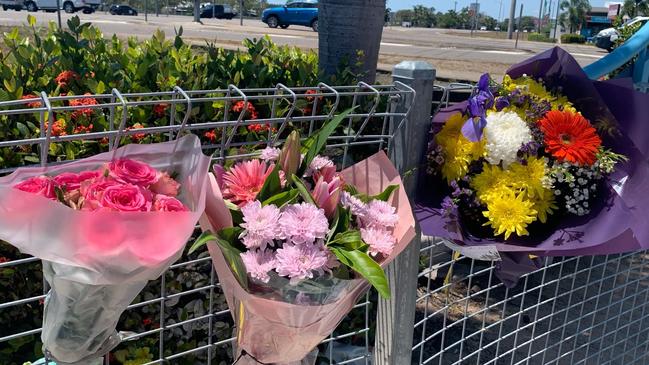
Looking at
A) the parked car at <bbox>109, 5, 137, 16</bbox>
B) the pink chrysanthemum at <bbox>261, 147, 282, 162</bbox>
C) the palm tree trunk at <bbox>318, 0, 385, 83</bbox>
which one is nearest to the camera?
the pink chrysanthemum at <bbox>261, 147, 282, 162</bbox>

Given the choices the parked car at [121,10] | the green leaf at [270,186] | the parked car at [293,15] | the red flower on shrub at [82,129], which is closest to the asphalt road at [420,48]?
the parked car at [293,15]

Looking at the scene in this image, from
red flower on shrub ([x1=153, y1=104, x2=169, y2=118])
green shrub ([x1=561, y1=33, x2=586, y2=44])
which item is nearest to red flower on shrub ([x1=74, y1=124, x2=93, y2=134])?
red flower on shrub ([x1=153, y1=104, x2=169, y2=118])

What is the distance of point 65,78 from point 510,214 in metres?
2.00

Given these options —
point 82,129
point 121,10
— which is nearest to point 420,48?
point 82,129

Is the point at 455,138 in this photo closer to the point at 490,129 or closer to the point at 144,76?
the point at 490,129

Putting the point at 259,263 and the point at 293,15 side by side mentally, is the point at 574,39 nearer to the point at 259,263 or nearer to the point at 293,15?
the point at 293,15

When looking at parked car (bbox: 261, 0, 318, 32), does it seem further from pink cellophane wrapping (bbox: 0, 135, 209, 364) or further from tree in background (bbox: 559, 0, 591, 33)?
tree in background (bbox: 559, 0, 591, 33)

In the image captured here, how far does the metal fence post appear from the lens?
73.3 inches

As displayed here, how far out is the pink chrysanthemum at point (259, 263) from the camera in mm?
1251

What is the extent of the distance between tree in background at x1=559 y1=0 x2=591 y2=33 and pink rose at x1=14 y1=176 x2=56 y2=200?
237ft

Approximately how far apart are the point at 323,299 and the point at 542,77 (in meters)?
1.23

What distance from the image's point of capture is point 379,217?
1.43m

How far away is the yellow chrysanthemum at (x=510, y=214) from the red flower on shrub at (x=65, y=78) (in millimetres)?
1921

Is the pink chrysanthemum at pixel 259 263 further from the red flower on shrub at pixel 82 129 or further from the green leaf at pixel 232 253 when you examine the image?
the red flower on shrub at pixel 82 129
